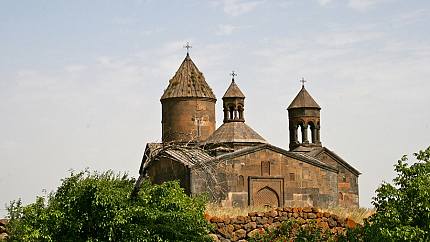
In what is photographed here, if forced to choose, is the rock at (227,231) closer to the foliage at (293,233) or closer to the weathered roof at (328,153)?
the foliage at (293,233)

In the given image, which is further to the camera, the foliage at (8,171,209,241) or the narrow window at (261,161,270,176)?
the narrow window at (261,161,270,176)

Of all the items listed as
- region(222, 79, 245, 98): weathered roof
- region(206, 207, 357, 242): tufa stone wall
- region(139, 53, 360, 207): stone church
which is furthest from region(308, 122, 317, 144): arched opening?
region(206, 207, 357, 242): tufa stone wall

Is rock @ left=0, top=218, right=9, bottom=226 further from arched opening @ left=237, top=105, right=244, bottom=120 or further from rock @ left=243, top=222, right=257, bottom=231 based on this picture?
arched opening @ left=237, top=105, right=244, bottom=120

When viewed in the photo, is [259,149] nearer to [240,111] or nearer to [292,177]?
[292,177]

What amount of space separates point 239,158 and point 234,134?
2.32 meters

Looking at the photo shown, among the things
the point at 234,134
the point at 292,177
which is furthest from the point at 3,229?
the point at 234,134

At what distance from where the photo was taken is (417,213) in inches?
410

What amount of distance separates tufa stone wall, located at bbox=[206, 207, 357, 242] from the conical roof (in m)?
13.1

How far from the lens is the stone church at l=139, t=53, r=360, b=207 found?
22.1 m

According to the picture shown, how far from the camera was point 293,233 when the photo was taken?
1345 centimetres

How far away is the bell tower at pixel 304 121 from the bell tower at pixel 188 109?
3551mm

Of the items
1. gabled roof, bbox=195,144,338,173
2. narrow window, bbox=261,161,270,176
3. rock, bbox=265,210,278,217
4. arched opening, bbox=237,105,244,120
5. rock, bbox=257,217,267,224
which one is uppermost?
arched opening, bbox=237,105,244,120

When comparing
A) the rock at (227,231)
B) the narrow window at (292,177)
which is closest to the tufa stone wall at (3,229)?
the rock at (227,231)

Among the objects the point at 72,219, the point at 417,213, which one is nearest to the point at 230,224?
the point at 72,219
